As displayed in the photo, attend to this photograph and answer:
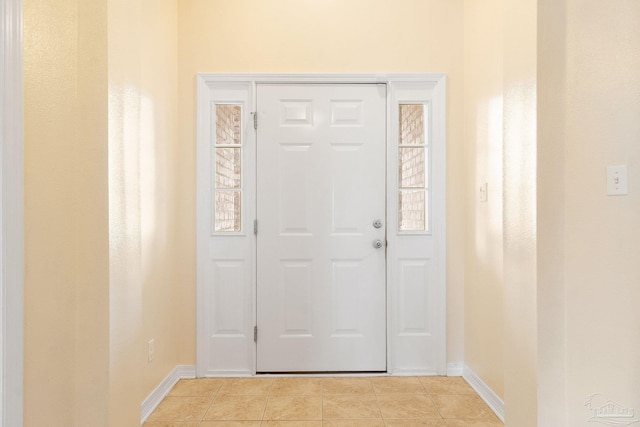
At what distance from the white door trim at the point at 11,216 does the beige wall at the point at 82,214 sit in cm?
6

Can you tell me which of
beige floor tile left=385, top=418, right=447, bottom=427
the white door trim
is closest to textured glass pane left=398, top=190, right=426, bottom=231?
beige floor tile left=385, top=418, right=447, bottom=427

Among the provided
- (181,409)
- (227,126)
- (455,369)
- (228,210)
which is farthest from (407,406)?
(227,126)

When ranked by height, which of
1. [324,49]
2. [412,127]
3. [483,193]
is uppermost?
[324,49]

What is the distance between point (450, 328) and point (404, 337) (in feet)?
1.11

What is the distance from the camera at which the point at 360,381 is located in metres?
2.76

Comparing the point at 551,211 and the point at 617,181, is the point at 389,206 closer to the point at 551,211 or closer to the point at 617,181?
the point at 551,211

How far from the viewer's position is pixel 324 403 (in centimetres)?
245

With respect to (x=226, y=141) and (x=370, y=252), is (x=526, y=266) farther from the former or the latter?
(x=226, y=141)

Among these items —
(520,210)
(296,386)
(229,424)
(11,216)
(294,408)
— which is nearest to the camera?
(11,216)

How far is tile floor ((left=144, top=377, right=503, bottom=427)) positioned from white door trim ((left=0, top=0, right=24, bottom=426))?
1116 mm

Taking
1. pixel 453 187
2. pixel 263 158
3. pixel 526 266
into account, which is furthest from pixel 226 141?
pixel 526 266

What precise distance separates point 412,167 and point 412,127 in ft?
0.96

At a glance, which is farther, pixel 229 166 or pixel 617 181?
pixel 229 166

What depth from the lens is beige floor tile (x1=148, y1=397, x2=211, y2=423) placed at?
231cm
